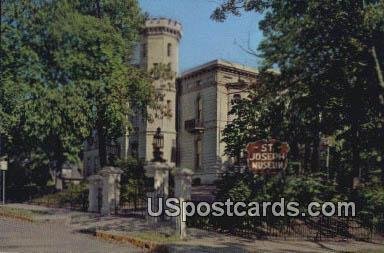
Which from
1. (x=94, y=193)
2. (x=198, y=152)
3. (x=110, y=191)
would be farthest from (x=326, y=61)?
(x=198, y=152)

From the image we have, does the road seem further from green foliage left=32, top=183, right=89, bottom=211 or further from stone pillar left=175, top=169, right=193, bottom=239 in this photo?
green foliage left=32, top=183, right=89, bottom=211

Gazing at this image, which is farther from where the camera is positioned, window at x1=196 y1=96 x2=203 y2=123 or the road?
window at x1=196 y1=96 x2=203 y2=123

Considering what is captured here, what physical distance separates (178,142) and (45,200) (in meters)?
17.1

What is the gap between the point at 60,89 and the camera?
27.6 m

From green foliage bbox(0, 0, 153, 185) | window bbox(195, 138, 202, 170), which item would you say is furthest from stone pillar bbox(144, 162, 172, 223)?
window bbox(195, 138, 202, 170)

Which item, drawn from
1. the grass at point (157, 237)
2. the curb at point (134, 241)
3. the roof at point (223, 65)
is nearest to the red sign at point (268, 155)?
the grass at point (157, 237)

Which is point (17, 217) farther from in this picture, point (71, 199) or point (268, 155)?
point (268, 155)

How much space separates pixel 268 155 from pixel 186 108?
95.6 ft

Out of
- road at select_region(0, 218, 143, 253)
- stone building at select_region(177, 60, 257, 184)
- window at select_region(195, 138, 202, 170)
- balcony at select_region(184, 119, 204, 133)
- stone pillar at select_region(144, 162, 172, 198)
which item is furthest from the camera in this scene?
window at select_region(195, 138, 202, 170)

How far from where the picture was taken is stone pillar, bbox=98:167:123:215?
2205 cm

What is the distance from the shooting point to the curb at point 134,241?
46.7ft

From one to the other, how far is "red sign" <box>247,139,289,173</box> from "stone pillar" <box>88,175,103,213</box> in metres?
9.99

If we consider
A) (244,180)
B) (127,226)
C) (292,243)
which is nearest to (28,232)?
(127,226)

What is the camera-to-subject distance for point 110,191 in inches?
878
